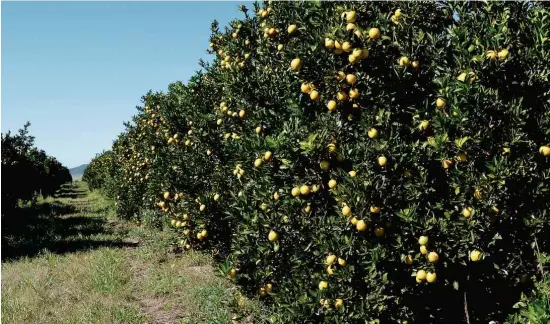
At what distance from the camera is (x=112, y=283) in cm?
898

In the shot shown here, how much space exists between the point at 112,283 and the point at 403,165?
6872 mm

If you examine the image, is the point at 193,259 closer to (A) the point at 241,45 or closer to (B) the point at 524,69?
(A) the point at 241,45

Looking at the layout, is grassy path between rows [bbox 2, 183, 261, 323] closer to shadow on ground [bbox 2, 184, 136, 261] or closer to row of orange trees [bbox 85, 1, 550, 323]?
shadow on ground [bbox 2, 184, 136, 261]

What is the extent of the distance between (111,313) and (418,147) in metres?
5.63

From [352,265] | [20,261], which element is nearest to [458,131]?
[352,265]

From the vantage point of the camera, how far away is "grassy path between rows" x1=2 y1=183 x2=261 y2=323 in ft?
23.7

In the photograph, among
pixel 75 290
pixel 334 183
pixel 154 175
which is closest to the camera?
pixel 334 183

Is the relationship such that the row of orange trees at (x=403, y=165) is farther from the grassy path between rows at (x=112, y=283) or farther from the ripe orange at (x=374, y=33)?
the grassy path between rows at (x=112, y=283)

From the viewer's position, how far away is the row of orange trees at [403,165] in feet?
14.7

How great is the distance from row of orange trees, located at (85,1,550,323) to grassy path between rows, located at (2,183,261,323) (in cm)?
259

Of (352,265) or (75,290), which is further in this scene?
(75,290)

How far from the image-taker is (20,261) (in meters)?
11.5

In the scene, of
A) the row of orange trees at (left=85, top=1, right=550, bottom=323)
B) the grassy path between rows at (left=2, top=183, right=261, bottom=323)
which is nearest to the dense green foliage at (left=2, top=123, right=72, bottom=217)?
the grassy path between rows at (left=2, top=183, right=261, bottom=323)

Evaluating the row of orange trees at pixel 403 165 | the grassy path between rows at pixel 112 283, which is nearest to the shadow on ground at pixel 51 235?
the grassy path between rows at pixel 112 283
